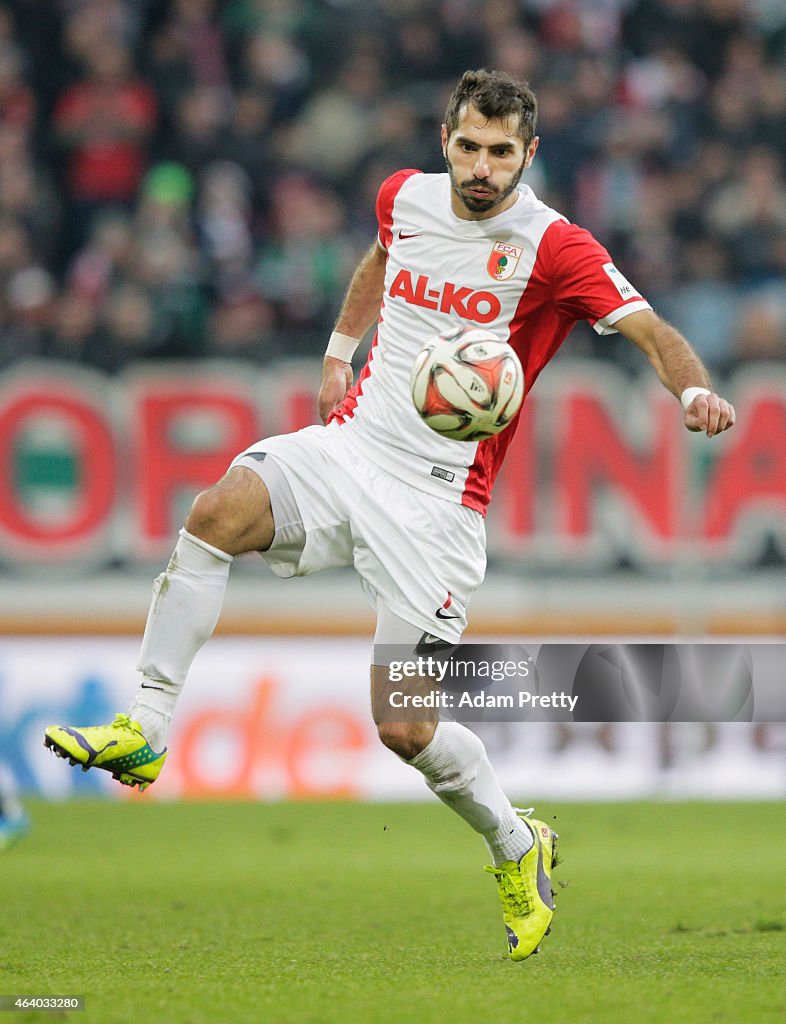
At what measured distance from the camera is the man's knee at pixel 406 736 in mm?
5258

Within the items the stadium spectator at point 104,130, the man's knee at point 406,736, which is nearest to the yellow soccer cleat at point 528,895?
the man's knee at point 406,736

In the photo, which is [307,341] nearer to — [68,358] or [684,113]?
[68,358]

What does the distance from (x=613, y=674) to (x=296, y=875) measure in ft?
5.84

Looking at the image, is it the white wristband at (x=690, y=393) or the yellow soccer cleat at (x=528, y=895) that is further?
the yellow soccer cleat at (x=528, y=895)

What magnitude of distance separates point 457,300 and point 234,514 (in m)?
1.03

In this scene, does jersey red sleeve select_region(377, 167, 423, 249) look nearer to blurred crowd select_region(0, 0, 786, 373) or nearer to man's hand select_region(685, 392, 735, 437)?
man's hand select_region(685, 392, 735, 437)

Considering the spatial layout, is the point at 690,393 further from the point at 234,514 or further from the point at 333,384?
the point at 333,384

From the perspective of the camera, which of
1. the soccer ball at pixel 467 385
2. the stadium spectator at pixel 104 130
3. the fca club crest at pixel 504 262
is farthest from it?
the stadium spectator at pixel 104 130

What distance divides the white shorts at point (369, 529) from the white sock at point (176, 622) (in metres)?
0.26

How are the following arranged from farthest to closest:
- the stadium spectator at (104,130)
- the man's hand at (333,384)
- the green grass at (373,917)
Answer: the stadium spectator at (104,130) → the man's hand at (333,384) → the green grass at (373,917)

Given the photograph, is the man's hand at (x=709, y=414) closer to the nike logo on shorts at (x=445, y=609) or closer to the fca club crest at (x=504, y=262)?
the fca club crest at (x=504, y=262)

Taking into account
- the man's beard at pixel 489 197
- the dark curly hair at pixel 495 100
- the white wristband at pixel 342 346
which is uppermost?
the dark curly hair at pixel 495 100

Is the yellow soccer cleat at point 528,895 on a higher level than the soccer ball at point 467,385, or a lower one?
lower

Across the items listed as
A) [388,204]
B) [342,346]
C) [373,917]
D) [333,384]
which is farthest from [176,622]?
[373,917]
